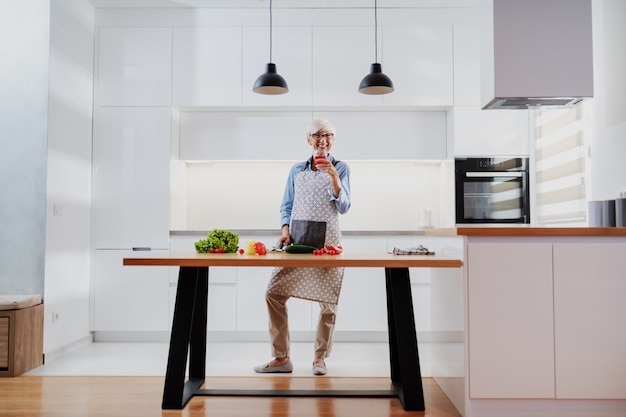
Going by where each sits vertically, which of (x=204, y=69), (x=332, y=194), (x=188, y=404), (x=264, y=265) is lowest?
(x=188, y=404)

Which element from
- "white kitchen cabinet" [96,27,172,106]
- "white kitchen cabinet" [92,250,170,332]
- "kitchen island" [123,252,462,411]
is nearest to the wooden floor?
"kitchen island" [123,252,462,411]

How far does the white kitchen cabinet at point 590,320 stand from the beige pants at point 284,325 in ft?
4.43

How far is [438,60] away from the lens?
4773 mm

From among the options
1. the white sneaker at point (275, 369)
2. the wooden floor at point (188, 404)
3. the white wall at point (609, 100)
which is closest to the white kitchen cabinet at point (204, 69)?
the white sneaker at point (275, 369)

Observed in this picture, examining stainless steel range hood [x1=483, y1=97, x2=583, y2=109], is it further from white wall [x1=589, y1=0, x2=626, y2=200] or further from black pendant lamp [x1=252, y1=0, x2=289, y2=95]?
black pendant lamp [x1=252, y1=0, x2=289, y2=95]

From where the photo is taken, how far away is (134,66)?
15.6 feet

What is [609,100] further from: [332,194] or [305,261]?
[305,261]

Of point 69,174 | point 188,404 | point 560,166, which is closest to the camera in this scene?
point 188,404

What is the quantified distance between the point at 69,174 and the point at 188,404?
227 cm

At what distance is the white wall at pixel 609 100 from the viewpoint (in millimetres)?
3283

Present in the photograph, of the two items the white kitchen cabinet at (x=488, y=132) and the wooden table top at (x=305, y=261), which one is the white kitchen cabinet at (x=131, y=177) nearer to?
the wooden table top at (x=305, y=261)

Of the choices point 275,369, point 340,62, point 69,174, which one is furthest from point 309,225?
point 69,174

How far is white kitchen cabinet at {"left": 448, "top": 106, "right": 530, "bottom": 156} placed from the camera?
4.70 metres

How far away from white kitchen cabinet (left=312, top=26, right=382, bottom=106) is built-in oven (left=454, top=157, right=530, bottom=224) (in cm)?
109
